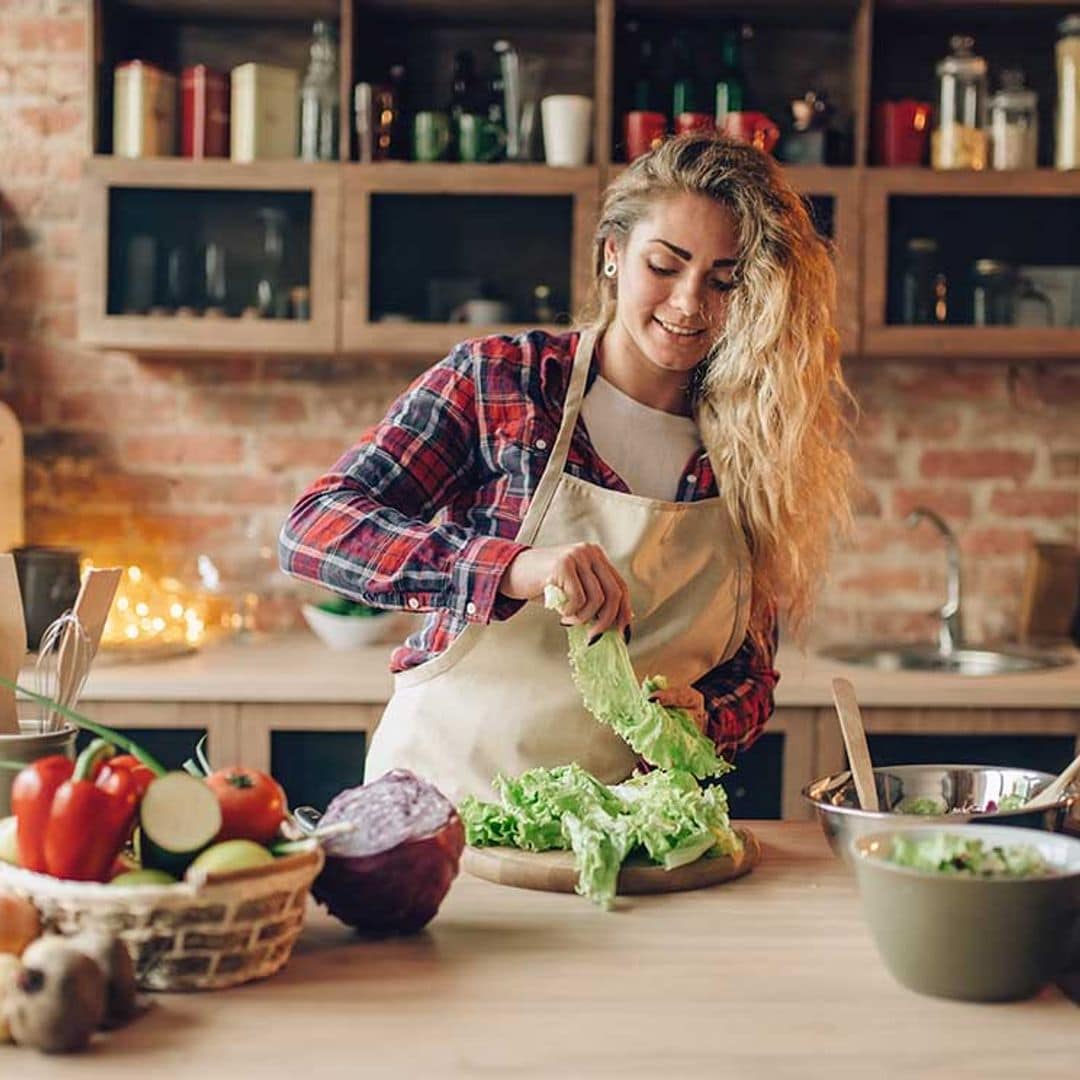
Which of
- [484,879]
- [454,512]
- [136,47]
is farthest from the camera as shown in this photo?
[136,47]

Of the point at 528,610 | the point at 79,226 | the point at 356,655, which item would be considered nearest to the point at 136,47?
the point at 79,226

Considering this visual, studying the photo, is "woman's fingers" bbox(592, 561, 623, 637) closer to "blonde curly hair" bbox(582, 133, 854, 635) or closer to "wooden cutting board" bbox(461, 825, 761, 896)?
"wooden cutting board" bbox(461, 825, 761, 896)

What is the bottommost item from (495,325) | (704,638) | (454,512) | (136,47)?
(704,638)

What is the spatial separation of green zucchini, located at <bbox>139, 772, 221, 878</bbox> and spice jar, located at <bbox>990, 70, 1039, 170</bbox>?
2744mm

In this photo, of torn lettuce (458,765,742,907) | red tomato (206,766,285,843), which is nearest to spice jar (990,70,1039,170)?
torn lettuce (458,765,742,907)

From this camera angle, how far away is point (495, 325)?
3479 millimetres

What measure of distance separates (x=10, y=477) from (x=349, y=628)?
0.88 metres

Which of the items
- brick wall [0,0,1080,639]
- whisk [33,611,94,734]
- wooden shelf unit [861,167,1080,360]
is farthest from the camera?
brick wall [0,0,1080,639]

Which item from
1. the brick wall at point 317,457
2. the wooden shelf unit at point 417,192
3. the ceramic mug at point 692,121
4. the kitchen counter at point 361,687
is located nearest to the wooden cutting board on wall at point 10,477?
the brick wall at point 317,457

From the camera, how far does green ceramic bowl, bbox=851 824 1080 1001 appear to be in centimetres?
125

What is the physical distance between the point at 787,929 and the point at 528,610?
0.70m

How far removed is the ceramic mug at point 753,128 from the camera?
3348 mm

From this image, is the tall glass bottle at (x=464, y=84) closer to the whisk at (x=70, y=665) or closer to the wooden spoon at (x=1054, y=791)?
the whisk at (x=70, y=665)

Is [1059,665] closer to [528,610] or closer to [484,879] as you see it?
[528,610]
